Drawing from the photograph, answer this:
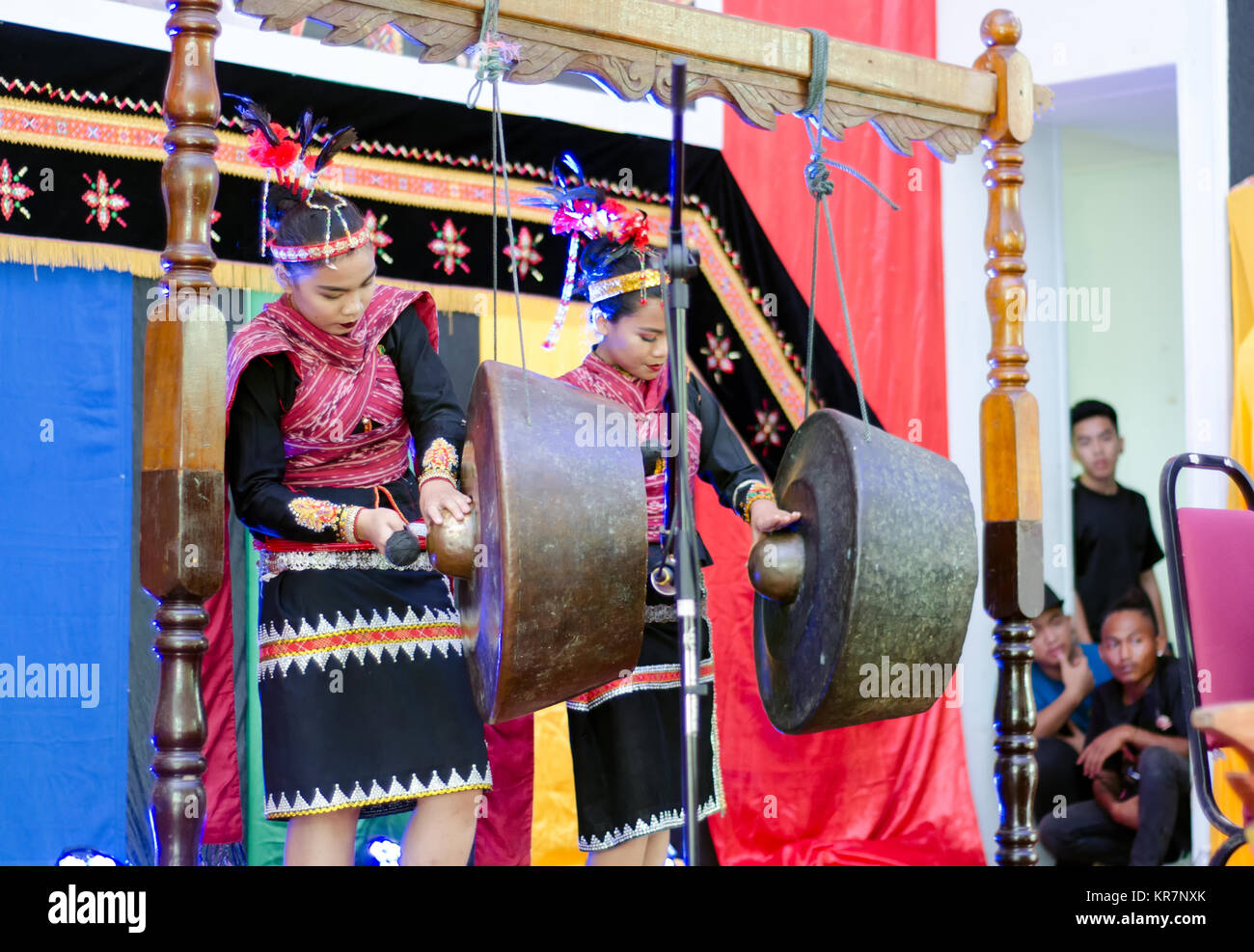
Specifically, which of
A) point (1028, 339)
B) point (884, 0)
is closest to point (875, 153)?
point (884, 0)

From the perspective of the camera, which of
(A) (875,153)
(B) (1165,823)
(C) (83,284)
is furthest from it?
(A) (875,153)

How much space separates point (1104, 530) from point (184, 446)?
3.54 metres

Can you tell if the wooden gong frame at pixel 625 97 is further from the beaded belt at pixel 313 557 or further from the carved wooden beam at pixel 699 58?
the beaded belt at pixel 313 557

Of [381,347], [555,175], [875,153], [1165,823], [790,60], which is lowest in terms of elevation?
[1165,823]

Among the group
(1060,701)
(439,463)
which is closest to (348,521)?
(439,463)

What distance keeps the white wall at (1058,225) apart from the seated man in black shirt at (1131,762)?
1.46ft

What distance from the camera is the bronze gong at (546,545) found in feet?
7.00

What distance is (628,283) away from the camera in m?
2.79

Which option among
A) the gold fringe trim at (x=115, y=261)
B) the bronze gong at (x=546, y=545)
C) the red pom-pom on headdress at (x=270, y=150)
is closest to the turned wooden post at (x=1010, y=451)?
the bronze gong at (x=546, y=545)

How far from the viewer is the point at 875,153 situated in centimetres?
470

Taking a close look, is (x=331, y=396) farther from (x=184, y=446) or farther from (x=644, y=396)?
(x=644, y=396)
